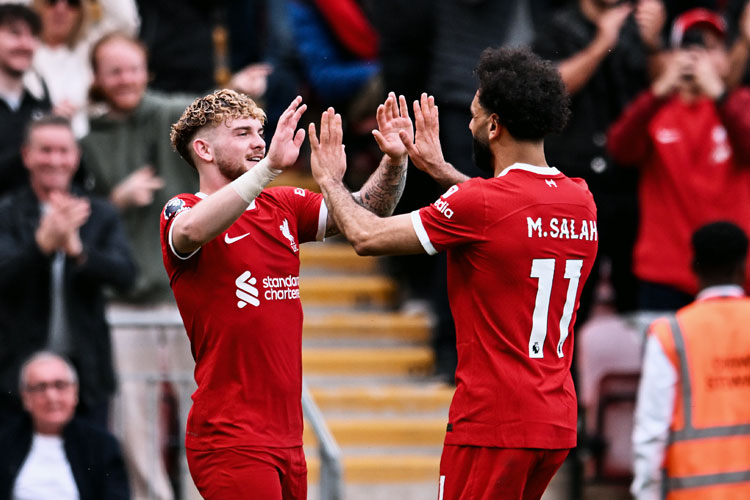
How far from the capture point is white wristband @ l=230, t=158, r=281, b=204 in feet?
16.5

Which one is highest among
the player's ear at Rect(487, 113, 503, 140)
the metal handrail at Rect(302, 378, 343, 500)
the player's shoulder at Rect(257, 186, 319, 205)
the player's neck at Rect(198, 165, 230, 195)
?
the player's ear at Rect(487, 113, 503, 140)

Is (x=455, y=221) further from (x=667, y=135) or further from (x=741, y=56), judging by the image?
(x=741, y=56)

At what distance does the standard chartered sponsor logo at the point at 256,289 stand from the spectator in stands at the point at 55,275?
2.41 m

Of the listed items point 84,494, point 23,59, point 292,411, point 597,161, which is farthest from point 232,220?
point 597,161

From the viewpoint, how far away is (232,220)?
5047 millimetres

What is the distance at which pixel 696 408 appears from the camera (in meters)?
6.82

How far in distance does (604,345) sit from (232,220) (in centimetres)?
488

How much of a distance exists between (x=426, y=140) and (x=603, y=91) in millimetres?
3806

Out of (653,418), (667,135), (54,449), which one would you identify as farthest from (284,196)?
(667,135)

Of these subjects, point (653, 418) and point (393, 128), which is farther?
point (653, 418)

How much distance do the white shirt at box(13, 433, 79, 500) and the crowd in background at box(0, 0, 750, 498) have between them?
0.86ft

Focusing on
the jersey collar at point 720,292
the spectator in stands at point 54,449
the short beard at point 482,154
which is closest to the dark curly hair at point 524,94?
the short beard at point 482,154

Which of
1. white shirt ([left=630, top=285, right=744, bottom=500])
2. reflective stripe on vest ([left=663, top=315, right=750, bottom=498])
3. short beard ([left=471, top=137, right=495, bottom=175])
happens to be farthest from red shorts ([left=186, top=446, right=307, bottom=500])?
reflective stripe on vest ([left=663, top=315, right=750, bottom=498])

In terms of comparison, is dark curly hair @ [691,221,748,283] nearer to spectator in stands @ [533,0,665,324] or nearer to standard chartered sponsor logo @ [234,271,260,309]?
spectator in stands @ [533,0,665,324]
